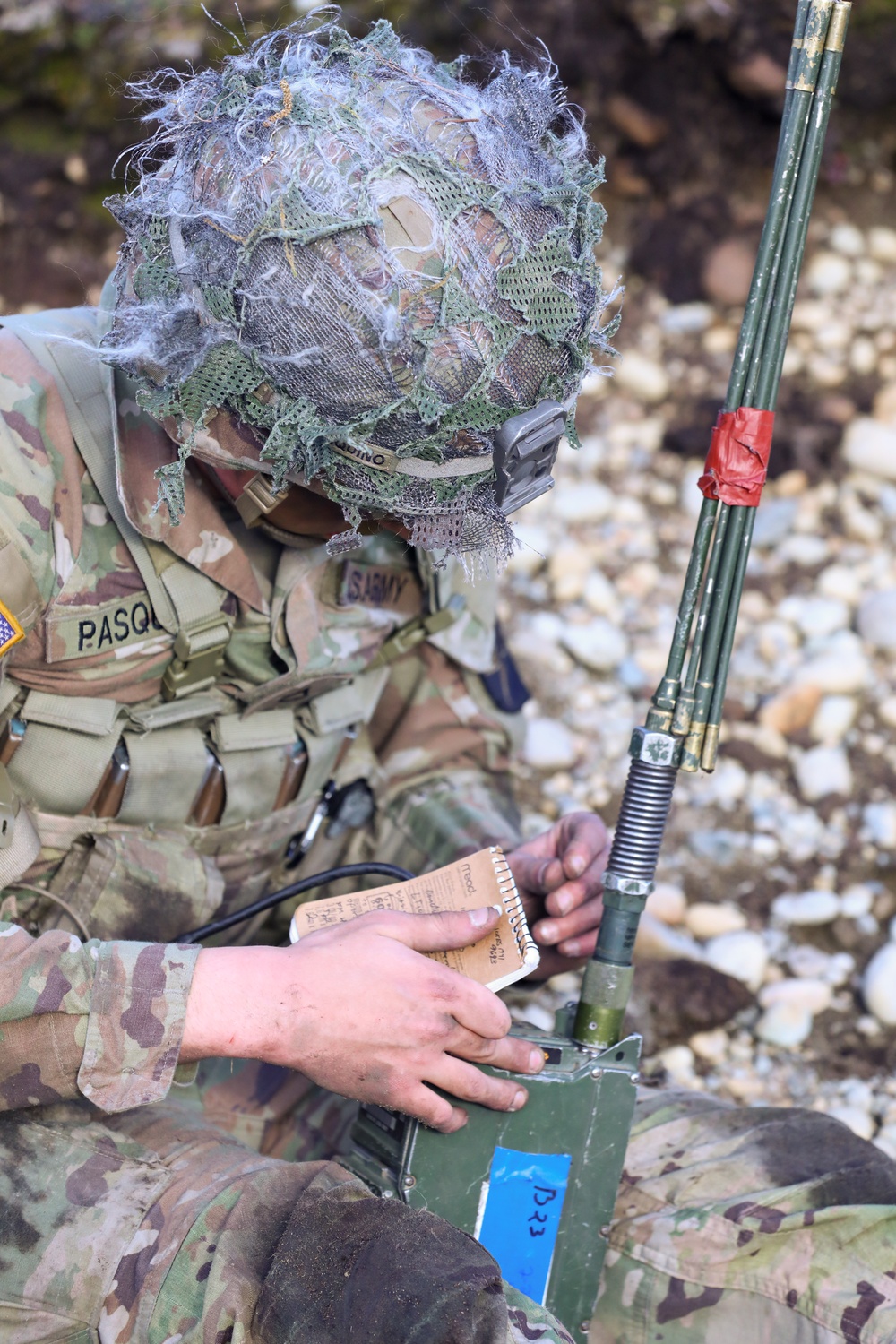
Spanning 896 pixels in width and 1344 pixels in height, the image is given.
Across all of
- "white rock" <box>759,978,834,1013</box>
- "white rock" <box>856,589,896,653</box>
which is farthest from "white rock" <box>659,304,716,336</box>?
"white rock" <box>759,978,834,1013</box>

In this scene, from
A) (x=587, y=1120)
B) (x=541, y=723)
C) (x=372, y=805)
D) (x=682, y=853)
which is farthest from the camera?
(x=541, y=723)

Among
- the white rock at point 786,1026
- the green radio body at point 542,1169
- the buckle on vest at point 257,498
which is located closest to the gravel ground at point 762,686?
the white rock at point 786,1026

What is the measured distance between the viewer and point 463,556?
232cm

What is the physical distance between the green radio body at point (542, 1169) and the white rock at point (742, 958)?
4.43 ft

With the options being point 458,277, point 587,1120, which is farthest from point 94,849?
point 458,277

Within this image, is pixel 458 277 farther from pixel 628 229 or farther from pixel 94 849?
pixel 628 229

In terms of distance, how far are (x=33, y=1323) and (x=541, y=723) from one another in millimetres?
2525

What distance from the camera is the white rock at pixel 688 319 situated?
5230mm

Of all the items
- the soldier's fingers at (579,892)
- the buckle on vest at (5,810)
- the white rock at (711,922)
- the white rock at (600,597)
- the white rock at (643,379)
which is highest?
the white rock at (643,379)

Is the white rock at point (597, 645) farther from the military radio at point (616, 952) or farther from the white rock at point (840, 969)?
the military radio at point (616, 952)

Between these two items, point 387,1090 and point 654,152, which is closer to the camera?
point 387,1090

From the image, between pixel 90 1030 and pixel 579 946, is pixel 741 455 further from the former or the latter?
pixel 90 1030

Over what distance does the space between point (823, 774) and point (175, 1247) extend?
2586 mm

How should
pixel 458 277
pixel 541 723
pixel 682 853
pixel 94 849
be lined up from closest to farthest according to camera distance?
pixel 458 277 → pixel 94 849 → pixel 682 853 → pixel 541 723
